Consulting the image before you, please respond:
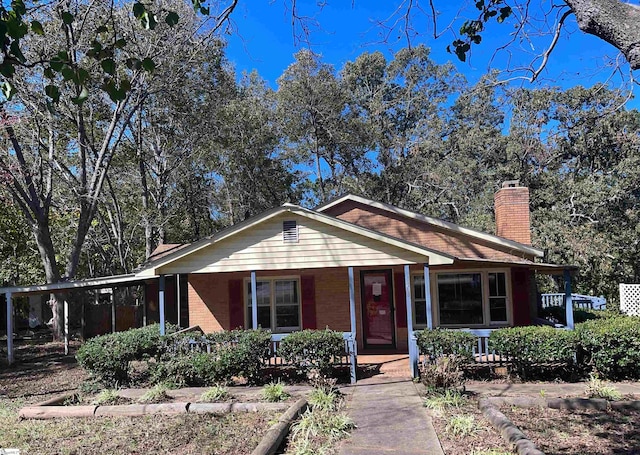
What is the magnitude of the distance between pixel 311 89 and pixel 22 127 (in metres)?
14.9

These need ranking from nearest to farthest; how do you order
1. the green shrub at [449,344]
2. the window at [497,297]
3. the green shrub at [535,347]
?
the green shrub at [535,347]
the green shrub at [449,344]
the window at [497,297]

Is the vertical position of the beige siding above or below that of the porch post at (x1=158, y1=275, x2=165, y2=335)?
above

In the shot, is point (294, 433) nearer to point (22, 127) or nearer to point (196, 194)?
point (22, 127)

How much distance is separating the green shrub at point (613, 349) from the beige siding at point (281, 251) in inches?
173

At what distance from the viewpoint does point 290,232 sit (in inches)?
452

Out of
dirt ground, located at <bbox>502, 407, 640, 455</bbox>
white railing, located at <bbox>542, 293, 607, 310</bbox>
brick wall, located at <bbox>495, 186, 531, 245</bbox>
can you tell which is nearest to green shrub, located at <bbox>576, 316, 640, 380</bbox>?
dirt ground, located at <bbox>502, 407, 640, 455</bbox>

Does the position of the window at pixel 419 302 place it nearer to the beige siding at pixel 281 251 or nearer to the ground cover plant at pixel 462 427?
the beige siding at pixel 281 251

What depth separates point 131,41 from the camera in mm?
15703

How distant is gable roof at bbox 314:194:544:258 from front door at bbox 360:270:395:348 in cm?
194

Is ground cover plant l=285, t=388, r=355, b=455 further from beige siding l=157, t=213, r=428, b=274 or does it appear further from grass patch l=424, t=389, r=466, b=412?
beige siding l=157, t=213, r=428, b=274

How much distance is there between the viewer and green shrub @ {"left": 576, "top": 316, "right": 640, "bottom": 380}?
29.9 feet

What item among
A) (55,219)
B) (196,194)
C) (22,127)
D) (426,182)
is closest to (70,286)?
(22,127)

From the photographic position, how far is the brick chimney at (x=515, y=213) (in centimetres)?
1444

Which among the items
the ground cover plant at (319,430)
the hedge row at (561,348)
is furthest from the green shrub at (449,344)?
the ground cover plant at (319,430)
